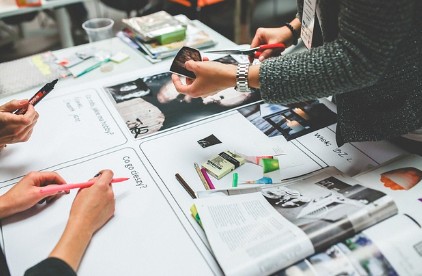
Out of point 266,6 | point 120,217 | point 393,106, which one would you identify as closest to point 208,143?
point 120,217

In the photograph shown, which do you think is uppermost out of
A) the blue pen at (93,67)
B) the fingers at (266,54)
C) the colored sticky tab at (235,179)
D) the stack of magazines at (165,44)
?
the fingers at (266,54)

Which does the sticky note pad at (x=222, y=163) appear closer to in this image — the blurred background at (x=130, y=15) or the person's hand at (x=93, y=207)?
the person's hand at (x=93, y=207)

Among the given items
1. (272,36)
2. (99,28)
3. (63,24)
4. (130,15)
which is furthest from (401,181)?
(130,15)

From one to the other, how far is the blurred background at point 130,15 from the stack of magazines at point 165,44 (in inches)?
39.3

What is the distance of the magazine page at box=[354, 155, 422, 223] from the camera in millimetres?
742

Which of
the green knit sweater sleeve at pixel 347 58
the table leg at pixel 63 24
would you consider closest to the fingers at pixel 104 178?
the green knit sweater sleeve at pixel 347 58

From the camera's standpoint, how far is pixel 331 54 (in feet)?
2.44

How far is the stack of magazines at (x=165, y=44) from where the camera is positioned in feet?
4.55

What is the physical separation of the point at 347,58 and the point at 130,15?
2.67m

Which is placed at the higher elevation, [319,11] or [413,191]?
[319,11]

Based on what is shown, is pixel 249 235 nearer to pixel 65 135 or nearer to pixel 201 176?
pixel 201 176

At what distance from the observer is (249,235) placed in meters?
0.69

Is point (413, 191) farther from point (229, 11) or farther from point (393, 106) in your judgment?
point (229, 11)

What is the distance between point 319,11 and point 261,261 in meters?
0.53
